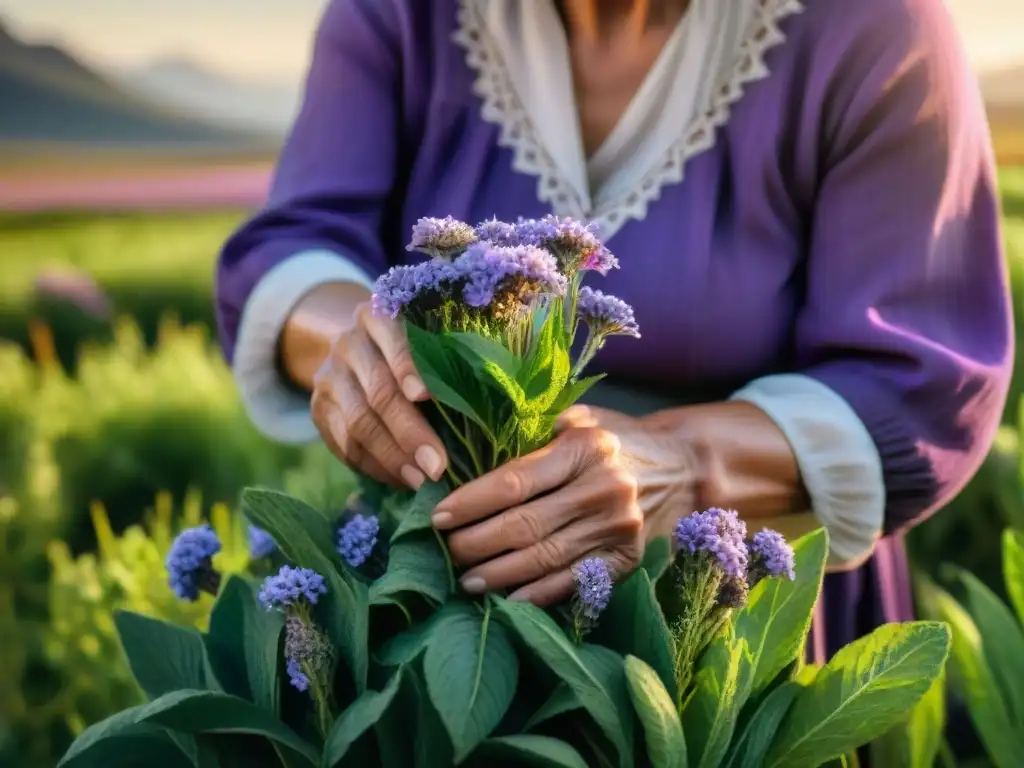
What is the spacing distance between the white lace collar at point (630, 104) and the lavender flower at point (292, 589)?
345 millimetres

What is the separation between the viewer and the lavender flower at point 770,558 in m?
0.49

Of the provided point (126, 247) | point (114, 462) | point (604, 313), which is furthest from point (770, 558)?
point (126, 247)

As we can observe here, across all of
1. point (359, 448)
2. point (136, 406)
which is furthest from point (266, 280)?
point (136, 406)

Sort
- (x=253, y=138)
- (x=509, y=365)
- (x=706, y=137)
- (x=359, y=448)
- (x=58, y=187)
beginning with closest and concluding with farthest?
(x=509, y=365)
(x=359, y=448)
(x=706, y=137)
(x=58, y=187)
(x=253, y=138)

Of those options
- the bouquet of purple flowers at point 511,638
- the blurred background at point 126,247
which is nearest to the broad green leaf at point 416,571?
the bouquet of purple flowers at point 511,638

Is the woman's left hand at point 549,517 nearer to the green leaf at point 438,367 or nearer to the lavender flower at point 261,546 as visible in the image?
the green leaf at point 438,367

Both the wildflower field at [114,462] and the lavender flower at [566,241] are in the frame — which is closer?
the lavender flower at [566,241]

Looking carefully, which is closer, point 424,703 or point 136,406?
point 424,703

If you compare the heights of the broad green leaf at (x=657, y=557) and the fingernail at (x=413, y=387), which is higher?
the fingernail at (x=413, y=387)

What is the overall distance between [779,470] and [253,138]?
1278 millimetres

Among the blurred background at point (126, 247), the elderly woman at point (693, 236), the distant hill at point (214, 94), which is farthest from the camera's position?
the distant hill at point (214, 94)

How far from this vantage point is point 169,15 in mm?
1540

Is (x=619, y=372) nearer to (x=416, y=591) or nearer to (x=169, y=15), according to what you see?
(x=416, y=591)

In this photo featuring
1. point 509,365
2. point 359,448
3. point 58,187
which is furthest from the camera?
point 58,187
